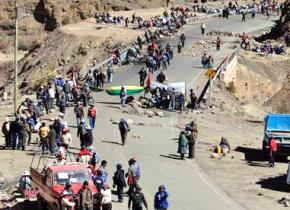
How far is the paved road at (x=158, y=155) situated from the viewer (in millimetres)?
27016

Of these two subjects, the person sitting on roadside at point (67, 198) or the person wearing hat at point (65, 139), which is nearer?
the person sitting on roadside at point (67, 198)

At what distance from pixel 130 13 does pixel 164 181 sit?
52.7 metres

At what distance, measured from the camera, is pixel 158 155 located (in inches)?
1315

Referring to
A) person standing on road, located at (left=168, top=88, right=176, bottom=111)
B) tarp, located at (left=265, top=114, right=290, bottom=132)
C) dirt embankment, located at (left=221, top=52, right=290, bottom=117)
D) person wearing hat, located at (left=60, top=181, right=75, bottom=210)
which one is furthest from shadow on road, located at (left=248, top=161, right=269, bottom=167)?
Result: dirt embankment, located at (left=221, top=52, right=290, bottom=117)

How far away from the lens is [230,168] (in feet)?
107

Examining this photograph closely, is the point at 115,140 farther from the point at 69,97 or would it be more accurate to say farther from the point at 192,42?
the point at 192,42

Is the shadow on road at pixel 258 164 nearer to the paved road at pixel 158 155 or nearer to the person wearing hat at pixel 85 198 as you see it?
the paved road at pixel 158 155

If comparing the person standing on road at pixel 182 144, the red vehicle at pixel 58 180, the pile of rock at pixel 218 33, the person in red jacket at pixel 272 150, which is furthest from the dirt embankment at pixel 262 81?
the red vehicle at pixel 58 180

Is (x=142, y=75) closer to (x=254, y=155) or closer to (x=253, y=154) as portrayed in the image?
(x=253, y=154)

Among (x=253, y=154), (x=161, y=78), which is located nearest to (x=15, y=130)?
(x=253, y=154)

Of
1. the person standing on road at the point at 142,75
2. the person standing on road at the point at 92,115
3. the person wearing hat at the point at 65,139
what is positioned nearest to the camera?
the person wearing hat at the point at 65,139

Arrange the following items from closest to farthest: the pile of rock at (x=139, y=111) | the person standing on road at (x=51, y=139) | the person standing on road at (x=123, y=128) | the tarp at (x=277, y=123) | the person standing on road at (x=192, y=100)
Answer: the person standing on road at (x=51, y=139), the person standing on road at (x=123, y=128), the tarp at (x=277, y=123), the pile of rock at (x=139, y=111), the person standing on road at (x=192, y=100)

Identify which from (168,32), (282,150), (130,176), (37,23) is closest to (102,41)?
(168,32)

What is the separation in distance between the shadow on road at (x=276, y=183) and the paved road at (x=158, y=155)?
206 centimetres
